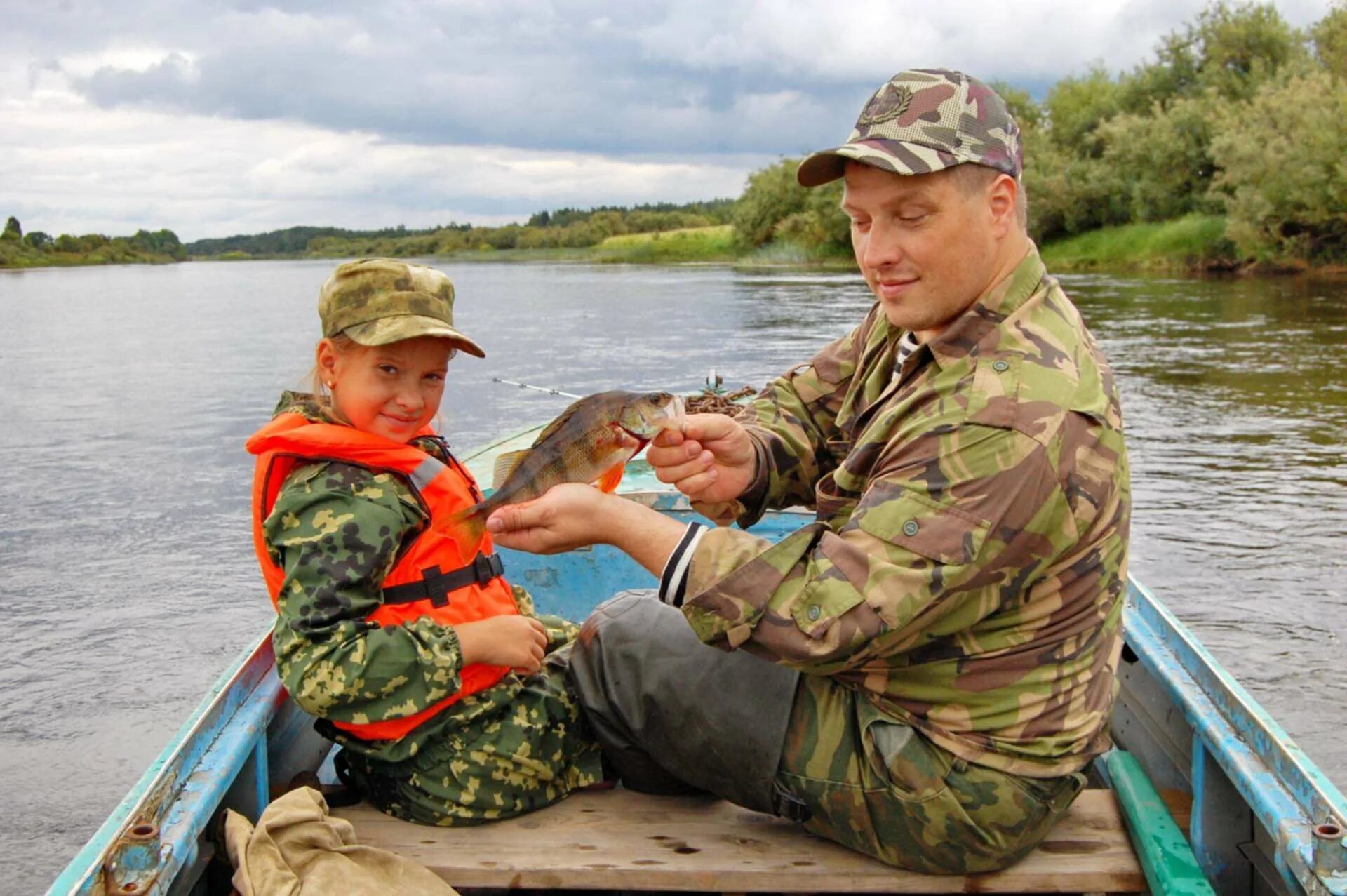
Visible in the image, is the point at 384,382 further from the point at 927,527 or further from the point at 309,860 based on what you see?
the point at 927,527

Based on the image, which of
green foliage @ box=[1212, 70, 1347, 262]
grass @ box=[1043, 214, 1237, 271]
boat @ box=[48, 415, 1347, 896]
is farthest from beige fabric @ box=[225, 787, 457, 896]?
grass @ box=[1043, 214, 1237, 271]

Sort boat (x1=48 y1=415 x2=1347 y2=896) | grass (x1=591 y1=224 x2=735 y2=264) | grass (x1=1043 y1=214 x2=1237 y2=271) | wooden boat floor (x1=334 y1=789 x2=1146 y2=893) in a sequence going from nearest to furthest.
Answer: boat (x1=48 y1=415 x2=1347 y2=896) < wooden boat floor (x1=334 y1=789 x2=1146 y2=893) < grass (x1=1043 y1=214 x2=1237 y2=271) < grass (x1=591 y1=224 x2=735 y2=264)

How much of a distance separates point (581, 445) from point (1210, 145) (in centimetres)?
5139

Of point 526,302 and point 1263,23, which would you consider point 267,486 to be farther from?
point 1263,23

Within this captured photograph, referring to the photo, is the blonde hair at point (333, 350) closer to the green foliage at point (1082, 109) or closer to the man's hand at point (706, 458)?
the man's hand at point (706, 458)

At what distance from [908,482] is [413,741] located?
1.47m

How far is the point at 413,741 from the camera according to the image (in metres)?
3.21

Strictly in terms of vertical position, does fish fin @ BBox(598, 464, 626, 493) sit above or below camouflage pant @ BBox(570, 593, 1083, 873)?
above

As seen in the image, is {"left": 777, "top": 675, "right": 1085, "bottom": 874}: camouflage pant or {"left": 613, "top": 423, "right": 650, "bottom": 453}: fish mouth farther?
{"left": 613, "top": 423, "right": 650, "bottom": 453}: fish mouth

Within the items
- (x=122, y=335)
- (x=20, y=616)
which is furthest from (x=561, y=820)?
(x=122, y=335)

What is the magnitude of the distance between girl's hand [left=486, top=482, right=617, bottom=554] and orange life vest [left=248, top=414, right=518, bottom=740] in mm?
219

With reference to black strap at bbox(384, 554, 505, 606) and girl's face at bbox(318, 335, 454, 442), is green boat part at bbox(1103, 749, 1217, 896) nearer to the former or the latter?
black strap at bbox(384, 554, 505, 606)

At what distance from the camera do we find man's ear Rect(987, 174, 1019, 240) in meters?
2.77

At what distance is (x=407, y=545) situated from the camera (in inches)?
129
